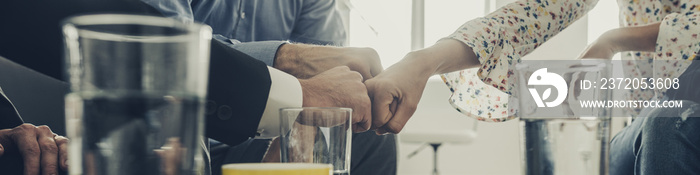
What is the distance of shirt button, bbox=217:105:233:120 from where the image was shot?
673 millimetres

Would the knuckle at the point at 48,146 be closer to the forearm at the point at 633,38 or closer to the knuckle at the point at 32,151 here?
the knuckle at the point at 32,151

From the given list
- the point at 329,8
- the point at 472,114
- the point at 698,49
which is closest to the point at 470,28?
the point at 472,114

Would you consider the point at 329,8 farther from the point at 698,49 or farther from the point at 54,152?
the point at 54,152

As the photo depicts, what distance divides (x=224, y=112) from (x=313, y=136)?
0.39 ft

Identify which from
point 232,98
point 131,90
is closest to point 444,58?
point 232,98

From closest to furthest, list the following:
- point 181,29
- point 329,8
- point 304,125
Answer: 1. point 181,29
2. point 304,125
3. point 329,8

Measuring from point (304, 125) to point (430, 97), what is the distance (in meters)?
4.82

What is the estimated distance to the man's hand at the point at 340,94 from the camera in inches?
36.6

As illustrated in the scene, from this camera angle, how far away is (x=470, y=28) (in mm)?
1136

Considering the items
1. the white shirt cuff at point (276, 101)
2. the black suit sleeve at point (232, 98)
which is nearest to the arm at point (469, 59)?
the white shirt cuff at point (276, 101)

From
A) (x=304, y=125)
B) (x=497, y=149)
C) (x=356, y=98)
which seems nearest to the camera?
(x=304, y=125)

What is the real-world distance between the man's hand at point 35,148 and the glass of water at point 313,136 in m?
0.34

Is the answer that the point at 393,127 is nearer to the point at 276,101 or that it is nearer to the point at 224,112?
the point at 276,101

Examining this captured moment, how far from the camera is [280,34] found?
72.2 inches
